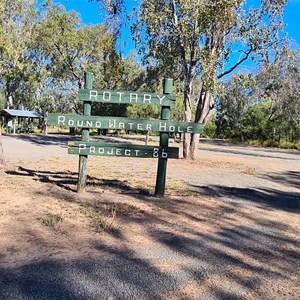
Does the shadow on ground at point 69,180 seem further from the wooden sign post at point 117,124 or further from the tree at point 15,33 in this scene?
the tree at point 15,33

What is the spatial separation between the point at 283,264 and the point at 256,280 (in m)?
0.63

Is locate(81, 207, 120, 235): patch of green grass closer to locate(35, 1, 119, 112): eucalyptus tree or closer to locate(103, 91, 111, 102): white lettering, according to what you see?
locate(103, 91, 111, 102): white lettering

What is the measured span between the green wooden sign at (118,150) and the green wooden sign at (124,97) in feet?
2.74

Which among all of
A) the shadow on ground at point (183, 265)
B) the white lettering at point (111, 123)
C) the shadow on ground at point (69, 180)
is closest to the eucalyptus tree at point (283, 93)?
the shadow on ground at point (69, 180)

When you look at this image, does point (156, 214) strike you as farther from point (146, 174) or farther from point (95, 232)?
point (146, 174)

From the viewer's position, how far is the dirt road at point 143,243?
10.4 ft

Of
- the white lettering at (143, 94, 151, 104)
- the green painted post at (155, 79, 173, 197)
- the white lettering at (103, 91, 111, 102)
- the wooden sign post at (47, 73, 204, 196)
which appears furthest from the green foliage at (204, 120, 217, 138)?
the white lettering at (103, 91, 111, 102)

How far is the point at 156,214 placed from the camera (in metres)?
5.69

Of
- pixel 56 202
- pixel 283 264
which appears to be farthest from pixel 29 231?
pixel 283 264

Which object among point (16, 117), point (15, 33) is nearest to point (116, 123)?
point (15, 33)

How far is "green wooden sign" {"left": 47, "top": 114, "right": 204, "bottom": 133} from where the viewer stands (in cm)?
661

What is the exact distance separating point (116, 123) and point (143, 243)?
3039mm

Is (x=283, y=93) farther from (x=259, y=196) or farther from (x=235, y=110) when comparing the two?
(x=259, y=196)

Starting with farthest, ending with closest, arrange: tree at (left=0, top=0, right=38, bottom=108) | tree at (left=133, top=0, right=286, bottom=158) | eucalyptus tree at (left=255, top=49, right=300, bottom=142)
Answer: eucalyptus tree at (left=255, top=49, right=300, bottom=142) < tree at (left=0, top=0, right=38, bottom=108) < tree at (left=133, top=0, right=286, bottom=158)
